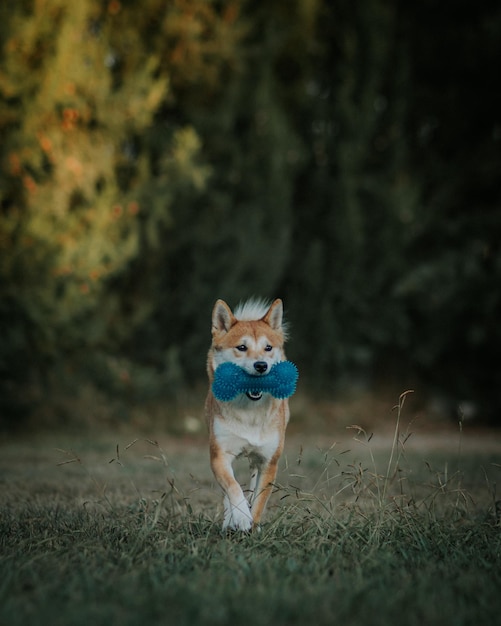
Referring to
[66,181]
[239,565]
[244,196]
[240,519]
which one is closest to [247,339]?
[240,519]

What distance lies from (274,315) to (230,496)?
136 centimetres

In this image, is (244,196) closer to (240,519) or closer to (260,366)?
(260,366)

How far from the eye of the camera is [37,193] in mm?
9406

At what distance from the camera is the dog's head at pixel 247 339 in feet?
14.7

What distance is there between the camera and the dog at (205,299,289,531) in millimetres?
4074

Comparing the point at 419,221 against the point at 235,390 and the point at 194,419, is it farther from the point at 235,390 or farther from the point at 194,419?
the point at 235,390

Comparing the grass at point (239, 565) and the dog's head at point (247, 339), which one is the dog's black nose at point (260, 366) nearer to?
the dog's head at point (247, 339)

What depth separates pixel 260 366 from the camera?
4.25m

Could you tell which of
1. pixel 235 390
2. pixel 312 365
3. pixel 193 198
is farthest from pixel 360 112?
pixel 235 390

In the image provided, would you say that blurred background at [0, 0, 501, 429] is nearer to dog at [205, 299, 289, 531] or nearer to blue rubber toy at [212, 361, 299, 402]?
dog at [205, 299, 289, 531]

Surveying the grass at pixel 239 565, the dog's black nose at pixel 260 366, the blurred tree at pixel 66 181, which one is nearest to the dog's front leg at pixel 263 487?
the grass at pixel 239 565

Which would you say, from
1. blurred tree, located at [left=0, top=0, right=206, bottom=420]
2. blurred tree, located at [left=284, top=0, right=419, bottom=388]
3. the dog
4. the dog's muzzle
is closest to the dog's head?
the dog

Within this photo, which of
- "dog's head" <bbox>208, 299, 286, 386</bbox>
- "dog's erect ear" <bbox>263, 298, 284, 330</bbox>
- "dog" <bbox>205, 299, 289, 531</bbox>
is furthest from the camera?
"dog's erect ear" <bbox>263, 298, 284, 330</bbox>

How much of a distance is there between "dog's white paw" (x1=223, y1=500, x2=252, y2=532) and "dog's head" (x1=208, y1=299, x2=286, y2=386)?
79 centimetres
